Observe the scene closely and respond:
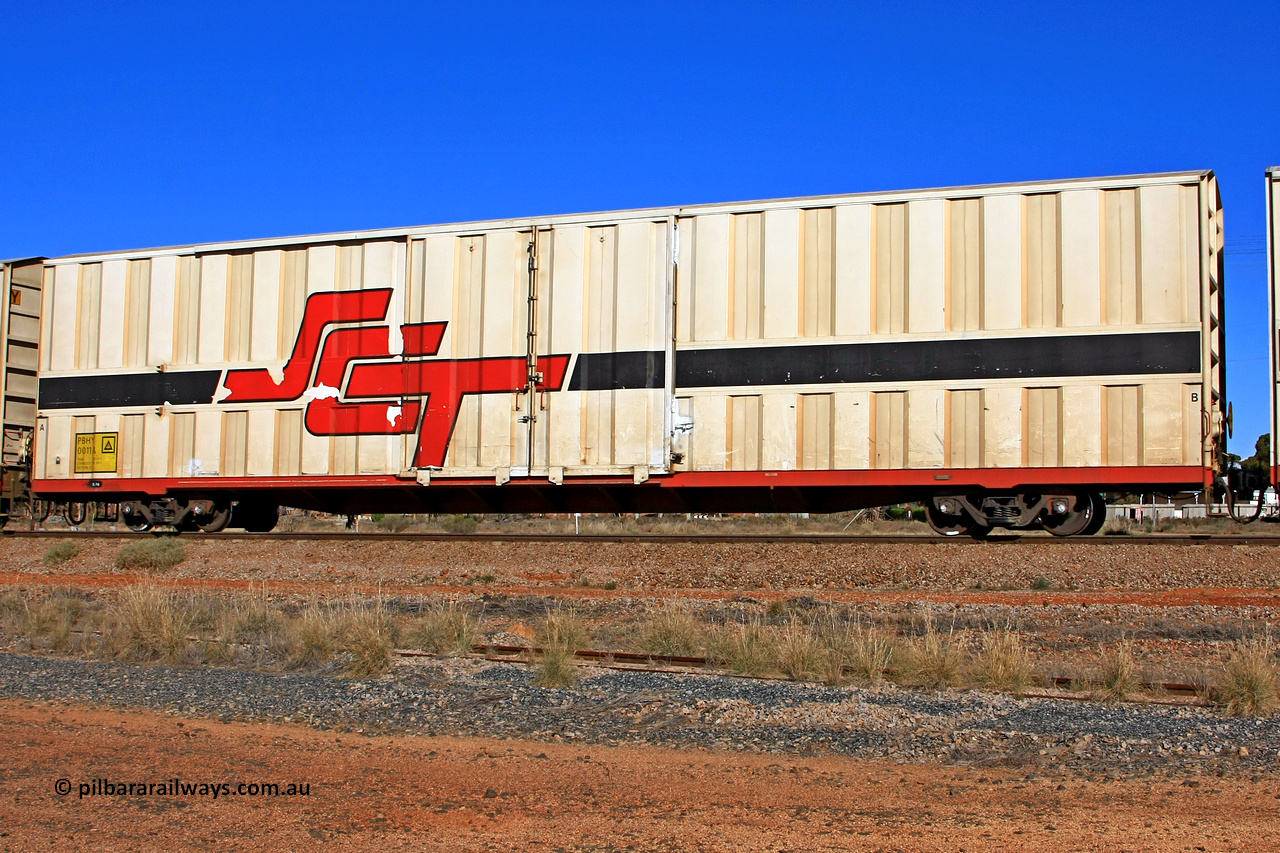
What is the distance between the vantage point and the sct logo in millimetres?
13953

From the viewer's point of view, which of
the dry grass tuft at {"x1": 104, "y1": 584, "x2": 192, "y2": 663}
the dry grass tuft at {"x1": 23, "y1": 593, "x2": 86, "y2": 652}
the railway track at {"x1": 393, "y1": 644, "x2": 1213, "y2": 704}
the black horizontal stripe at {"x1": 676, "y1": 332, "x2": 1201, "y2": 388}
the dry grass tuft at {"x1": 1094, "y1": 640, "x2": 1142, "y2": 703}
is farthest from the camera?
the black horizontal stripe at {"x1": 676, "y1": 332, "x2": 1201, "y2": 388}

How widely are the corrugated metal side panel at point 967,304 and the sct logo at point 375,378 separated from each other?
98.6 inches

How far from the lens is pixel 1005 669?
7.16 metres

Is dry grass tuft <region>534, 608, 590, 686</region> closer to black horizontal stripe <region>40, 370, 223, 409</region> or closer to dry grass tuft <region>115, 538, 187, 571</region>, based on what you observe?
dry grass tuft <region>115, 538, 187, 571</region>

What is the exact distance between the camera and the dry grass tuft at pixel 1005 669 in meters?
7.08

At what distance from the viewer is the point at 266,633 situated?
9.27m

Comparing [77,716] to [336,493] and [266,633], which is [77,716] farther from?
[336,493]

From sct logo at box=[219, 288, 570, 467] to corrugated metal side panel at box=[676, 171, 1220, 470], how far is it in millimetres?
2504

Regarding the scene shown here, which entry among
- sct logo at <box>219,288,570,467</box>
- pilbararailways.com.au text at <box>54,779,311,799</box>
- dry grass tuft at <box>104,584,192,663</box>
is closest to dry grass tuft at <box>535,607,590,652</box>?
dry grass tuft at <box>104,584,192,663</box>

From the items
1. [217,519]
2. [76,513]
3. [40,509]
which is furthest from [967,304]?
[40,509]

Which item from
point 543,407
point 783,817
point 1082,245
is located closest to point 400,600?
point 543,407

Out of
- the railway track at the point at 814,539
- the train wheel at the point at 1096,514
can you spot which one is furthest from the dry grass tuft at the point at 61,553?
the train wheel at the point at 1096,514

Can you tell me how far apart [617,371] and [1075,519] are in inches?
239

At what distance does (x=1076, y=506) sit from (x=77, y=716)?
1110 centimetres
